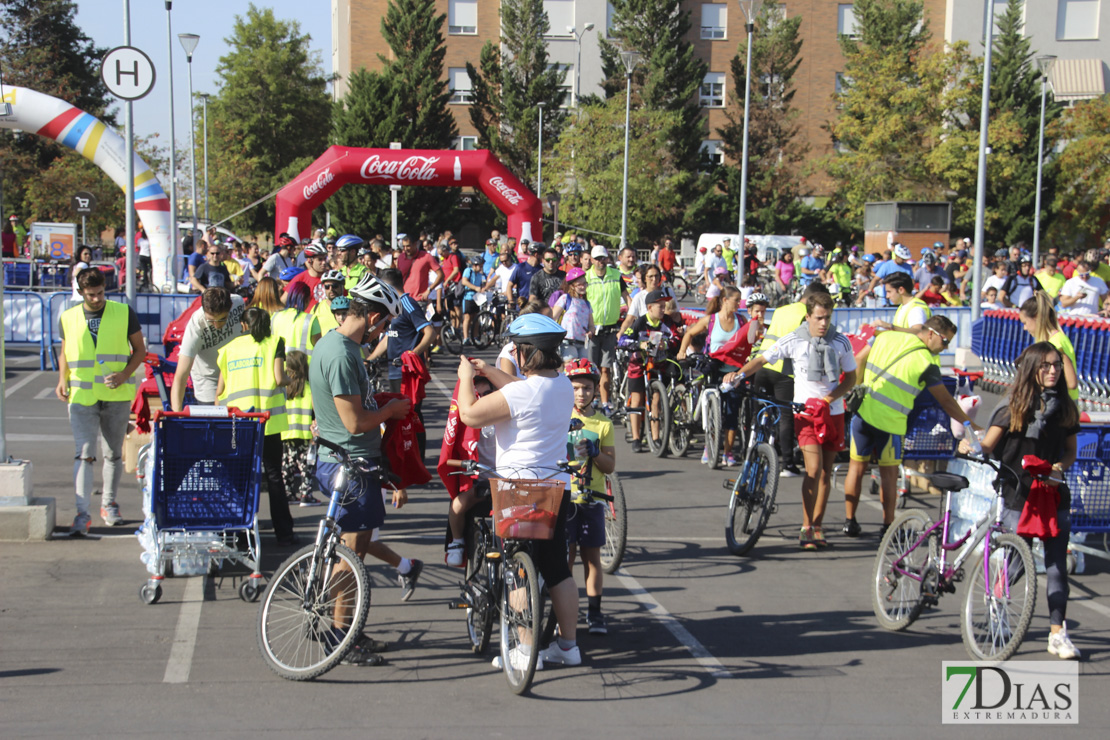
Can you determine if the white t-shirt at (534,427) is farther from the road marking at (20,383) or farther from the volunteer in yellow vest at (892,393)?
the road marking at (20,383)

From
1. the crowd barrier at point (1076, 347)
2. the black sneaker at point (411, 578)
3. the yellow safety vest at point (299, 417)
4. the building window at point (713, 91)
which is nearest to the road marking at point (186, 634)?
the black sneaker at point (411, 578)

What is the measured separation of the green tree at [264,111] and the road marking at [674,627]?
54434 millimetres

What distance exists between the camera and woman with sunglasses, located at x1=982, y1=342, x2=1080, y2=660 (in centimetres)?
618

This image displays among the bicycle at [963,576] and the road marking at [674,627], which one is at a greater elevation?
the bicycle at [963,576]

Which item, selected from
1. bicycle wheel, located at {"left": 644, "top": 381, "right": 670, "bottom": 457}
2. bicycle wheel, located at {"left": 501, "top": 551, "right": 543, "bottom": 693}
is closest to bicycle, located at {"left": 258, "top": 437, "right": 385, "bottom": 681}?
bicycle wheel, located at {"left": 501, "top": 551, "right": 543, "bottom": 693}

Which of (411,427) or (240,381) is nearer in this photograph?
(411,427)

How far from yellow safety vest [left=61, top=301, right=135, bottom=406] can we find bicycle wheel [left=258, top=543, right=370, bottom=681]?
330 cm

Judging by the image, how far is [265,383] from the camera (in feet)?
26.1

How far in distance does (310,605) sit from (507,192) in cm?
2168

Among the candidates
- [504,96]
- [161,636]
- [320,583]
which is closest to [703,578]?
[320,583]

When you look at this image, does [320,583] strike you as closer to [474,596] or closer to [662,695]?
[474,596]

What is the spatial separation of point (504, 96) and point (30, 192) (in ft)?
78.6

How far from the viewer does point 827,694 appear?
5.55 m

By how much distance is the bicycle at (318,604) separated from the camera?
17.9 feet
